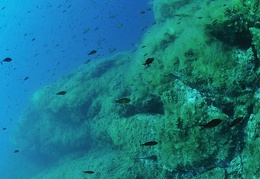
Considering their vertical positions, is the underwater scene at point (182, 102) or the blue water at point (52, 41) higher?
the underwater scene at point (182, 102)

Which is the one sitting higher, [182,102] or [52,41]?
[182,102]

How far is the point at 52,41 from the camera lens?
95875 millimetres

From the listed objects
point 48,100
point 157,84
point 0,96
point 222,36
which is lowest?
point 0,96

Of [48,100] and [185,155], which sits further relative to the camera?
[48,100]

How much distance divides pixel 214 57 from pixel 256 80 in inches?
46.0

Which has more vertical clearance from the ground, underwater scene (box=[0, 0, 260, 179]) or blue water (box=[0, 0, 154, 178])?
underwater scene (box=[0, 0, 260, 179])

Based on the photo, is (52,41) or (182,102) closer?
(182,102)

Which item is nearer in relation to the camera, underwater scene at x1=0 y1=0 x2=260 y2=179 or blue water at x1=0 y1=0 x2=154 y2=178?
underwater scene at x1=0 y1=0 x2=260 y2=179

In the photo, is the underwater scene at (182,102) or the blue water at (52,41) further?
the blue water at (52,41)

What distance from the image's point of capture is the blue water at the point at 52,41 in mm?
48103

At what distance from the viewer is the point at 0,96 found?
128000 millimetres

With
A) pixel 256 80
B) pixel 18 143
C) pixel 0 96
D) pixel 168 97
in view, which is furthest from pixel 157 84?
pixel 0 96

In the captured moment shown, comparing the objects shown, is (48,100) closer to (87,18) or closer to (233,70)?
(233,70)

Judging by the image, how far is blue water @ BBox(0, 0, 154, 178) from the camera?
4810cm
